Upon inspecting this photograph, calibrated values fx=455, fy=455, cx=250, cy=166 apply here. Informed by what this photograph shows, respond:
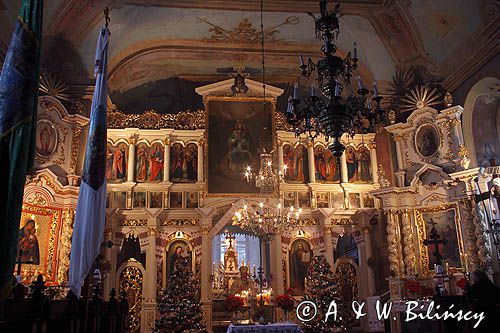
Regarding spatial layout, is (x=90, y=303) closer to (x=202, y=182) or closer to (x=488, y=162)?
(x=202, y=182)

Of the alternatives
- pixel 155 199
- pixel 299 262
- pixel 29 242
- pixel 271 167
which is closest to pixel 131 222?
pixel 155 199

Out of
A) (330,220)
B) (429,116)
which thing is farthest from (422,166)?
(330,220)

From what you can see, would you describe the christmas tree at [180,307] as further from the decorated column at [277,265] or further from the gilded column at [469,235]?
the gilded column at [469,235]

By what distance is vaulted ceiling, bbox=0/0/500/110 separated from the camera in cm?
1270

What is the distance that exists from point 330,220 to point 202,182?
4253 mm

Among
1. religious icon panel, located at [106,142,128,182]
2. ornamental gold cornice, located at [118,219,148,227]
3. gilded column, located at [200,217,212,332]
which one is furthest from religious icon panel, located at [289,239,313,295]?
religious icon panel, located at [106,142,128,182]

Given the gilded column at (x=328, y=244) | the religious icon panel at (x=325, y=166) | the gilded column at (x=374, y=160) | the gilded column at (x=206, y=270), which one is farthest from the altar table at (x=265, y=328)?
the gilded column at (x=374, y=160)

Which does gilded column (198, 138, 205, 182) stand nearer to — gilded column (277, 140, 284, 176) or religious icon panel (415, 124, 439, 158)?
gilded column (277, 140, 284, 176)

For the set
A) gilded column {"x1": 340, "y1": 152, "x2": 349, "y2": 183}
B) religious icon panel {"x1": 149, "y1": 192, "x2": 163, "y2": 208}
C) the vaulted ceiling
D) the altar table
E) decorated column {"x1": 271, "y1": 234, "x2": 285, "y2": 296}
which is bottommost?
the altar table

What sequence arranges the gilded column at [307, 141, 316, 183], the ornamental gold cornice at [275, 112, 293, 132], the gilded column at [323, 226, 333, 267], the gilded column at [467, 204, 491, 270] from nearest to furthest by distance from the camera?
the gilded column at [467, 204, 491, 270] < the gilded column at [323, 226, 333, 267] < the gilded column at [307, 141, 316, 183] < the ornamental gold cornice at [275, 112, 293, 132]

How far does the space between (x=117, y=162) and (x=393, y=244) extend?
28.9 ft

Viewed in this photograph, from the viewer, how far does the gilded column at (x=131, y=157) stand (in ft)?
46.8

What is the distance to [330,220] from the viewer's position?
14.5 metres

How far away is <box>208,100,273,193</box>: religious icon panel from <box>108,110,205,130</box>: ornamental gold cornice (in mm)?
478
